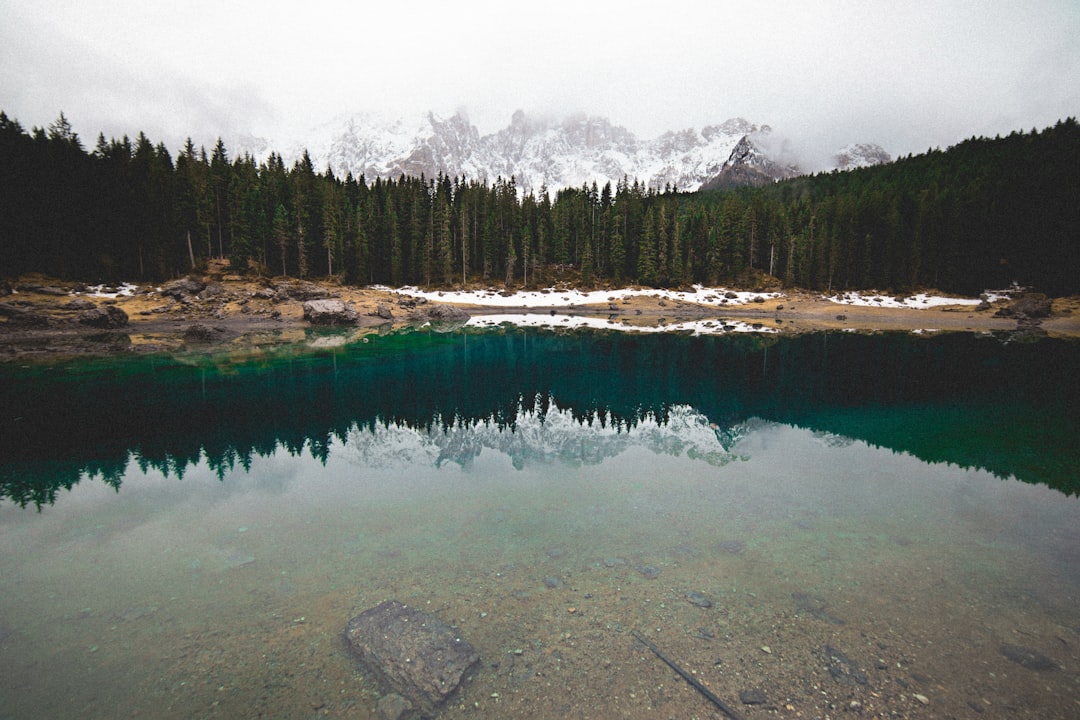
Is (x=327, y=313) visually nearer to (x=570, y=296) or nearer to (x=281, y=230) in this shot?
(x=281, y=230)

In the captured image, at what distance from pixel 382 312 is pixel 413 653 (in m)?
62.0

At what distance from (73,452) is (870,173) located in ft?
511

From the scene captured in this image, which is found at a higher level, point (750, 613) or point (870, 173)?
point (870, 173)

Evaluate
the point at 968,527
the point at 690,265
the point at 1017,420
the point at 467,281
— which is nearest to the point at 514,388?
the point at 968,527

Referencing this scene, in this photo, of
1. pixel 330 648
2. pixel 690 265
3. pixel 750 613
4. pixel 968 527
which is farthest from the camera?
pixel 690 265

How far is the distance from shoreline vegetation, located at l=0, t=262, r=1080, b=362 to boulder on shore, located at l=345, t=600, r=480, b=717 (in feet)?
126

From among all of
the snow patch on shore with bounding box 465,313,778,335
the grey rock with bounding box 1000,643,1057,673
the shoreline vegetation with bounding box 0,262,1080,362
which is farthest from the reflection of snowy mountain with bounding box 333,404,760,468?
the snow patch on shore with bounding box 465,313,778,335

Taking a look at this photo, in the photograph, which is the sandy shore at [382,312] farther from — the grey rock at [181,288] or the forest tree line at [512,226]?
the forest tree line at [512,226]

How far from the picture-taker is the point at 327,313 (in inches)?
2197

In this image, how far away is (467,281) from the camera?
294 ft

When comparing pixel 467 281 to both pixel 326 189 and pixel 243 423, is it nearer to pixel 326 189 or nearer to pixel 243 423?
pixel 326 189

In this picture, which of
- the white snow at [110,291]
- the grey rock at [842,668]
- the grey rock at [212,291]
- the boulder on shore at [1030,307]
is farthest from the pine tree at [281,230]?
the boulder on shore at [1030,307]

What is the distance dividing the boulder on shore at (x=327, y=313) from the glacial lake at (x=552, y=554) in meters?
36.0

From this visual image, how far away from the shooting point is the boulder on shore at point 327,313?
55.7 meters
